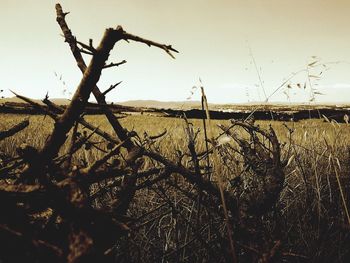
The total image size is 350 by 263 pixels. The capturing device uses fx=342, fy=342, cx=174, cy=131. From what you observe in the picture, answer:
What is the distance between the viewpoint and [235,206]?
34.5 inches

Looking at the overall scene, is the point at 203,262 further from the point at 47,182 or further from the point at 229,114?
the point at 229,114

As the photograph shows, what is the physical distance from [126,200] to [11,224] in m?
0.19

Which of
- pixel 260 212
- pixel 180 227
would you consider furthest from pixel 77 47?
pixel 180 227

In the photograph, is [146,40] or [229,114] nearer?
[146,40]

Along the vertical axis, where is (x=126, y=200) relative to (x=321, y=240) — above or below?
above

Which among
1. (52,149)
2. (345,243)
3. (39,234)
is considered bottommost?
(345,243)

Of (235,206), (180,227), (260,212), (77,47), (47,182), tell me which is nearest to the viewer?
(47,182)

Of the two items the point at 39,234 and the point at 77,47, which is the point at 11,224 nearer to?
the point at 39,234

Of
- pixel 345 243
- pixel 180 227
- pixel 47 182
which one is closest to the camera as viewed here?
pixel 47 182

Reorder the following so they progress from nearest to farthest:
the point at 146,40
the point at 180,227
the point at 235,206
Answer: the point at 146,40 → the point at 235,206 → the point at 180,227

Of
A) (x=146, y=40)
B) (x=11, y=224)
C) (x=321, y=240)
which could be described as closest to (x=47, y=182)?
(x=11, y=224)

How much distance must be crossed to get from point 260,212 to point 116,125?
0.54 m

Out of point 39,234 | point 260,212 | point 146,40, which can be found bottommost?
point 260,212

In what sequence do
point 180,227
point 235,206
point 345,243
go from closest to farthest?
point 235,206
point 345,243
point 180,227
